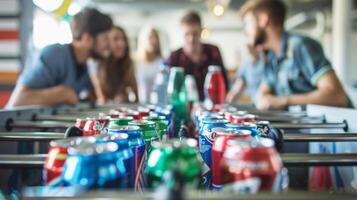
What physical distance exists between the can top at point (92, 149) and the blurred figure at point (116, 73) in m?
2.59

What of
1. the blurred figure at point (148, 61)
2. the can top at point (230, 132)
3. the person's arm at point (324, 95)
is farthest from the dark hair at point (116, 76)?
the can top at point (230, 132)

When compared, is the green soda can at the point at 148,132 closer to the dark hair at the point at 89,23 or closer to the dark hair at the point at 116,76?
the dark hair at the point at 89,23

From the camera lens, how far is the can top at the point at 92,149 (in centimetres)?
55

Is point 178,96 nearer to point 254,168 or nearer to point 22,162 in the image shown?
point 22,162

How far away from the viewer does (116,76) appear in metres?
3.21

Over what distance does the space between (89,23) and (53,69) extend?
42 cm

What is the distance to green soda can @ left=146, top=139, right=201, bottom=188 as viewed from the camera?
0.49 metres

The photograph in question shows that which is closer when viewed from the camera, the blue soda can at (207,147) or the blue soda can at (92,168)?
the blue soda can at (92,168)

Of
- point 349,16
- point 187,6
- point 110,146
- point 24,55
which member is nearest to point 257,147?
point 110,146

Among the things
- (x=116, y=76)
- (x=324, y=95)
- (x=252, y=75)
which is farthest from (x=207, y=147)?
(x=252, y=75)

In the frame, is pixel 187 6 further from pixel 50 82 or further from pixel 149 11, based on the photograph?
pixel 50 82

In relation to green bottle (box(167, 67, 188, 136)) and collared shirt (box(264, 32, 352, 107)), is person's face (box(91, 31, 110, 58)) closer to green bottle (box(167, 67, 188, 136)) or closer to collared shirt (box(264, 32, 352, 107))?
green bottle (box(167, 67, 188, 136))

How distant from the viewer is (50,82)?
8.05 ft

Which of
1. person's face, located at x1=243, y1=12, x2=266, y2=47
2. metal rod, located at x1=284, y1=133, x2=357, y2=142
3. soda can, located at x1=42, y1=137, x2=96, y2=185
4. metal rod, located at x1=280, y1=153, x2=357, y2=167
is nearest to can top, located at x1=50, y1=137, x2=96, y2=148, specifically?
soda can, located at x1=42, y1=137, x2=96, y2=185
